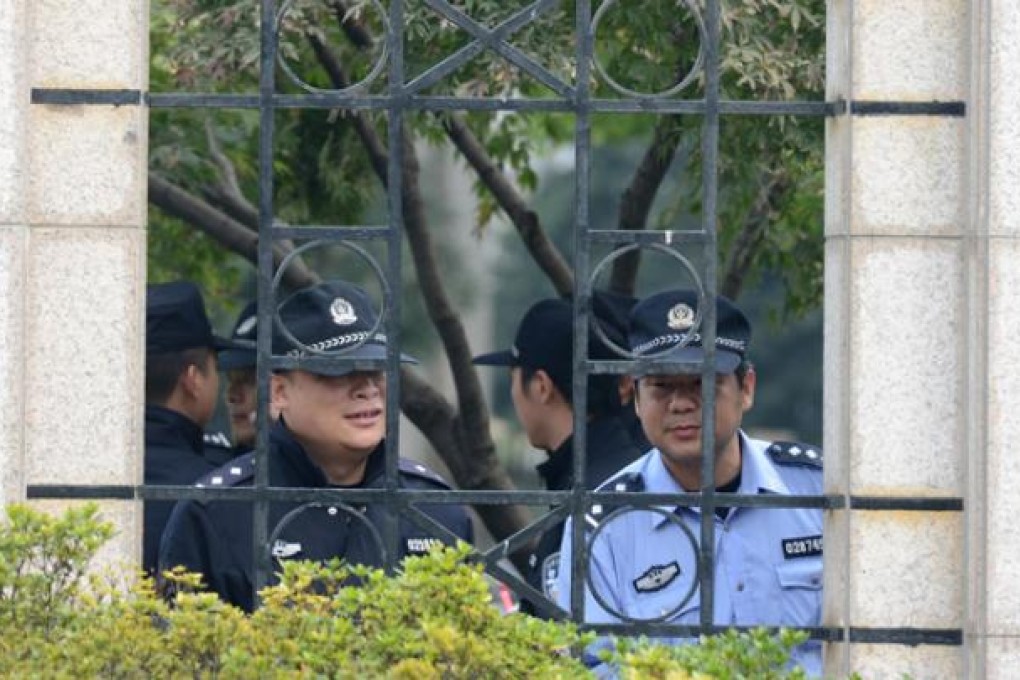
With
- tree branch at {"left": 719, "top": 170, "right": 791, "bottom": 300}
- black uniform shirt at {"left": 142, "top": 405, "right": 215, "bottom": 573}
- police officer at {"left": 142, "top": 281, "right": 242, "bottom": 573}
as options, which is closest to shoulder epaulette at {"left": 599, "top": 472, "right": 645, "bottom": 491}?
black uniform shirt at {"left": 142, "top": 405, "right": 215, "bottom": 573}

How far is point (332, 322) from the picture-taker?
18.7ft

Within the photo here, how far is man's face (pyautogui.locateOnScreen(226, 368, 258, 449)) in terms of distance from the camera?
25.1 ft

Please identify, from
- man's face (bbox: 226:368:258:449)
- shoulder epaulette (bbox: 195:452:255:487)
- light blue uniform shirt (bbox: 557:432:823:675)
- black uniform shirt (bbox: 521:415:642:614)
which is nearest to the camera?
light blue uniform shirt (bbox: 557:432:823:675)

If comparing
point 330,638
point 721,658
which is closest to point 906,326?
point 721,658

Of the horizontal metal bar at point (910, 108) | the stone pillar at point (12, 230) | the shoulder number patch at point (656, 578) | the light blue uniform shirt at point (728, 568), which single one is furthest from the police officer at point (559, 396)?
the stone pillar at point (12, 230)

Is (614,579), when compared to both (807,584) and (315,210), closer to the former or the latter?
(807,584)

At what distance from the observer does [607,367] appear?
16.2ft

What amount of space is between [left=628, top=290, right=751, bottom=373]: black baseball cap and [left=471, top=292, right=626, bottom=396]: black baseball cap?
3.44 ft

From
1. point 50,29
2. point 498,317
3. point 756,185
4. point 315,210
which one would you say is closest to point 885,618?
point 50,29

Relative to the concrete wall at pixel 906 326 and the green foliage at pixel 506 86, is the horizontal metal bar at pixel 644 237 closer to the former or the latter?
the concrete wall at pixel 906 326

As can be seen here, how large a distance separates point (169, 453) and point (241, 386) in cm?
96

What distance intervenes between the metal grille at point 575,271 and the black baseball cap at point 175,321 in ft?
7.22

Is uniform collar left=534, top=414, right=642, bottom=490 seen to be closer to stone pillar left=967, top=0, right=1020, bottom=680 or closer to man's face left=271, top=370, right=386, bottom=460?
man's face left=271, top=370, right=386, bottom=460

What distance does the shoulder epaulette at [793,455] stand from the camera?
583 centimetres
